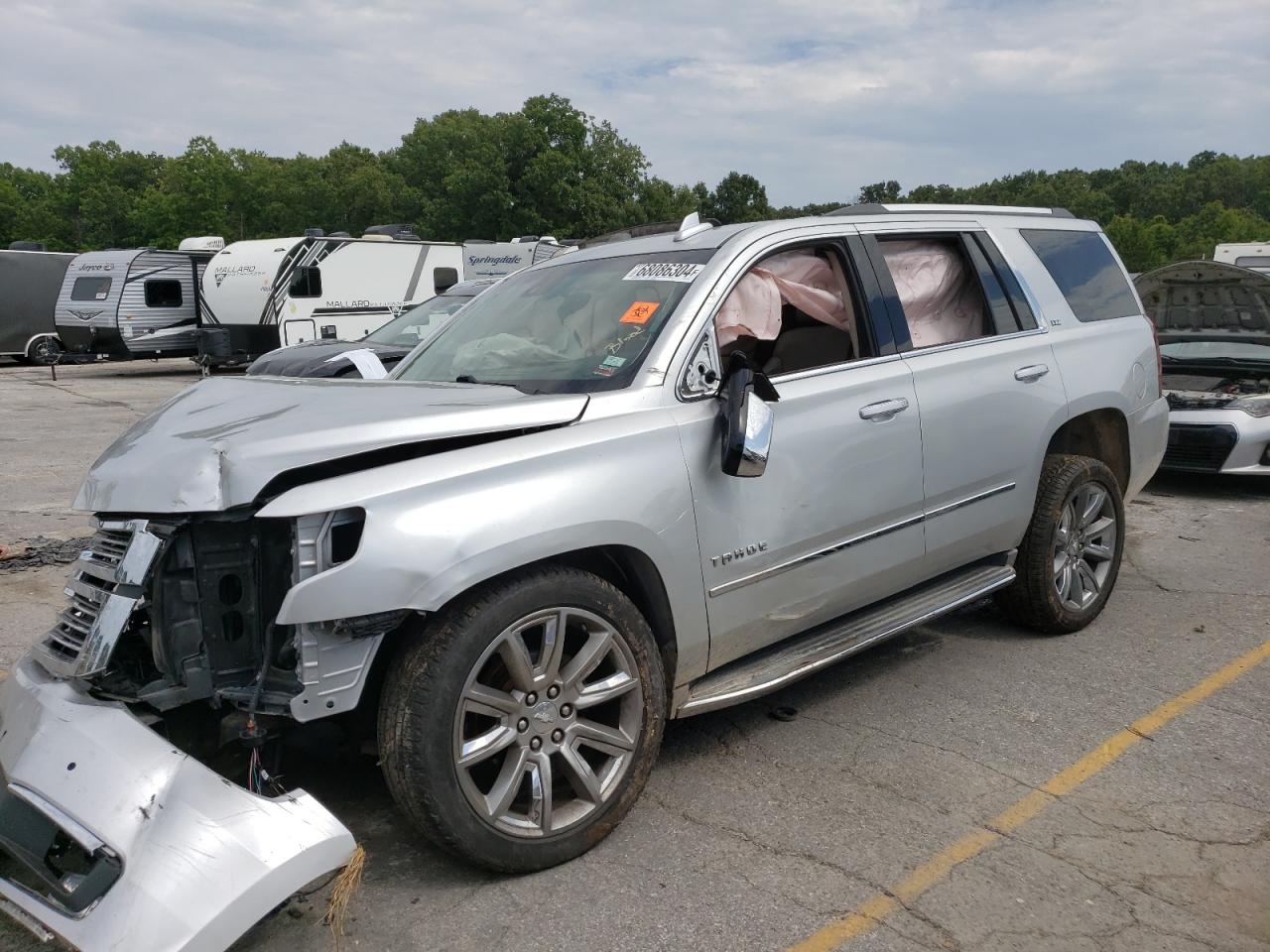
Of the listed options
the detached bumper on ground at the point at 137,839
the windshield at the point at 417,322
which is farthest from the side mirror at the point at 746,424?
the windshield at the point at 417,322

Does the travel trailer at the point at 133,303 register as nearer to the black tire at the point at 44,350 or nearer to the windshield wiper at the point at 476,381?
the black tire at the point at 44,350

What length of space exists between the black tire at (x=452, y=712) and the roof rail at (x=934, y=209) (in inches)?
86.7

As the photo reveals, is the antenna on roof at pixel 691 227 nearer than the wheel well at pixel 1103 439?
Yes

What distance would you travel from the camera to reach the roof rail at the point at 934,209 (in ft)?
14.2

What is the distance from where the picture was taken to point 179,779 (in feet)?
7.93

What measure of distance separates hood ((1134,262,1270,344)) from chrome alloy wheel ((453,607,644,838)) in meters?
7.45

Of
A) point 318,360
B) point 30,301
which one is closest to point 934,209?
point 318,360

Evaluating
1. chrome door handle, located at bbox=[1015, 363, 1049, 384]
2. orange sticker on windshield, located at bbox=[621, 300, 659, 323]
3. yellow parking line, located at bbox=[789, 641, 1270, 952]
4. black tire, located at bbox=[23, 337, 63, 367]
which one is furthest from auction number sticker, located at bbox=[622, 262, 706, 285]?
black tire, located at bbox=[23, 337, 63, 367]

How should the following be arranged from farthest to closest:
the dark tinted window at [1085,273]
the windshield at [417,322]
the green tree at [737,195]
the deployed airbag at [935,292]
Result: the green tree at [737,195], the windshield at [417,322], the dark tinted window at [1085,273], the deployed airbag at [935,292]

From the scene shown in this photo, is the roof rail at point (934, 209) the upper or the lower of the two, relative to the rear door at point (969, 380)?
upper

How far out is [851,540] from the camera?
367 centimetres

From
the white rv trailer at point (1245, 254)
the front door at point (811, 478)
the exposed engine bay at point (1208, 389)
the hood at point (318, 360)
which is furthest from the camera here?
the white rv trailer at point (1245, 254)

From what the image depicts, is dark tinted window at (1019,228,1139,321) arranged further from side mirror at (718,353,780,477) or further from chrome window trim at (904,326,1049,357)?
side mirror at (718,353,780,477)

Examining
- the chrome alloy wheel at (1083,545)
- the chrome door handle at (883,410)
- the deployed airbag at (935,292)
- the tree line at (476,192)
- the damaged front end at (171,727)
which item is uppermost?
the tree line at (476,192)
